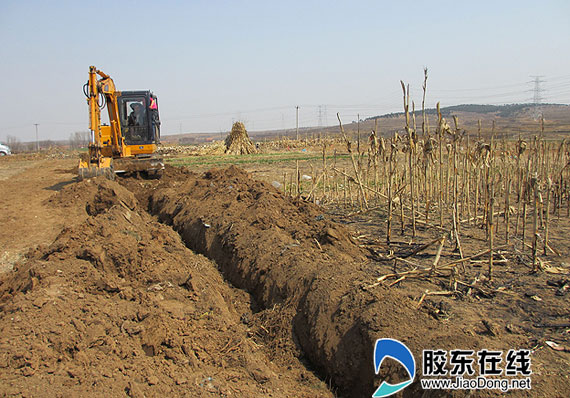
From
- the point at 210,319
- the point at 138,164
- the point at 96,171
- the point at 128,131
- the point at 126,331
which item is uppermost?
the point at 128,131

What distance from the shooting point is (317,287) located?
4.50 meters

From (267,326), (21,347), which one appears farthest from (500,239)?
(21,347)

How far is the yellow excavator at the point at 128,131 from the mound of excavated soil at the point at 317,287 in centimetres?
626

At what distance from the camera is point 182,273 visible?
17.0 ft

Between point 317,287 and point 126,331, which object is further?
point 317,287

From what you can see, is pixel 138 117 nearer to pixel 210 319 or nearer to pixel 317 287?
pixel 210 319

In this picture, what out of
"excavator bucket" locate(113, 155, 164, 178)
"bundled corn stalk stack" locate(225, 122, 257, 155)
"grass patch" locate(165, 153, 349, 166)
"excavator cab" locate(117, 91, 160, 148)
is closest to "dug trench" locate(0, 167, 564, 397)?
"excavator bucket" locate(113, 155, 164, 178)

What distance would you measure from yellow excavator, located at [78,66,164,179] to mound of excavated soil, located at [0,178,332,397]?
871 centimetres

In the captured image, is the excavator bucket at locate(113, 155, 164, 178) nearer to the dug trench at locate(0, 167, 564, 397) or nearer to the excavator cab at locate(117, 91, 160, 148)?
the excavator cab at locate(117, 91, 160, 148)

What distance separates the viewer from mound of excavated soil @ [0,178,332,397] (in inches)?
117

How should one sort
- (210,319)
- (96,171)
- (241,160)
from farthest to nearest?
(241,160) < (96,171) < (210,319)

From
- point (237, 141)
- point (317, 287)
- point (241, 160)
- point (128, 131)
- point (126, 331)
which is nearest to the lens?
point (126, 331)

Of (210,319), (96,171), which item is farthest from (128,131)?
(210,319)

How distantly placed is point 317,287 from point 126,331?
1.90m
